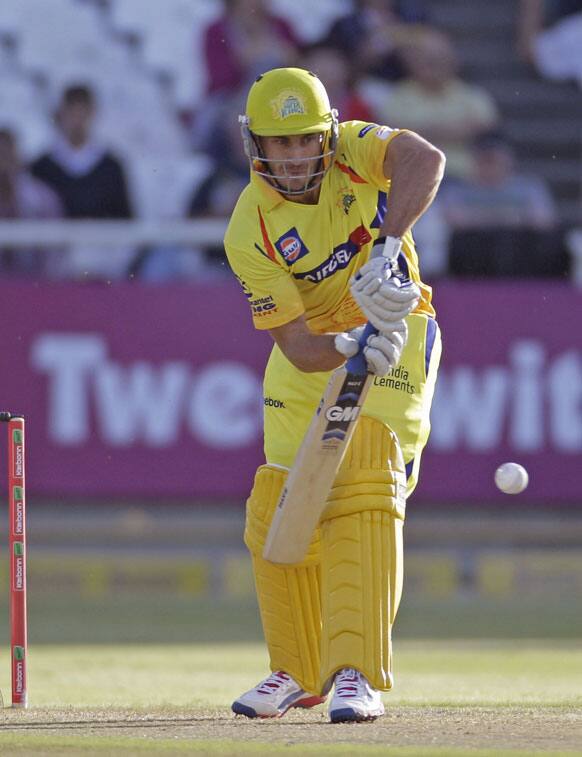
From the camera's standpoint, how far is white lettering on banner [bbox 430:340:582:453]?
350 inches

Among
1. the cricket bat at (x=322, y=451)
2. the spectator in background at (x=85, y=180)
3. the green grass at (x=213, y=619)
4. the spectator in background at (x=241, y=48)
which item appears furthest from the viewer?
the spectator in background at (x=241, y=48)

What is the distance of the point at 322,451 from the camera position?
378 cm

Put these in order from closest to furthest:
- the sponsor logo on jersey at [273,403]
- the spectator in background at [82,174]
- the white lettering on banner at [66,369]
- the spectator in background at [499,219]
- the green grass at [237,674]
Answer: the sponsor logo on jersey at [273,403], the green grass at [237,674], the white lettering on banner at [66,369], the spectator in background at [499,219], the spectator in background at [82,174]

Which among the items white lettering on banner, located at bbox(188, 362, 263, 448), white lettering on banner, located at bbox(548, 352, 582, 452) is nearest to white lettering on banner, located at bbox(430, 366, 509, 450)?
white lettering on banner, located at bbox(548, 352, 582, 452)

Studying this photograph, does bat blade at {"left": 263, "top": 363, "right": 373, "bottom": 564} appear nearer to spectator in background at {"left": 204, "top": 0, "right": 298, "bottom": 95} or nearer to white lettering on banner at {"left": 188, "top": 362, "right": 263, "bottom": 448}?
white lettering on banner at {"left": 188, "top": 362, "right": 263, "bottom": 448}

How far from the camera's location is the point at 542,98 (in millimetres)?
10742

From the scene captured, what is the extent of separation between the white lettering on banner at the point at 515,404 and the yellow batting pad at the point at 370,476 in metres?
5.01

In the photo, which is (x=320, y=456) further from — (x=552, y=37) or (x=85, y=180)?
(x=552, y=37)

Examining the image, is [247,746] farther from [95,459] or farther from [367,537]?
[95,459]

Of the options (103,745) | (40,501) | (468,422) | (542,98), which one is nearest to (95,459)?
(40,501)

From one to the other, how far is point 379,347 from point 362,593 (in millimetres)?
589

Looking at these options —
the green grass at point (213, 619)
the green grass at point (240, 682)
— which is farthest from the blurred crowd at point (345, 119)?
the green grass at point (240, 682)

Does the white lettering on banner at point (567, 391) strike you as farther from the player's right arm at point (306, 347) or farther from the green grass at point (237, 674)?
the player's right arm at point (306, 347)

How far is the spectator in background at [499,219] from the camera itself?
9102 millimetres
